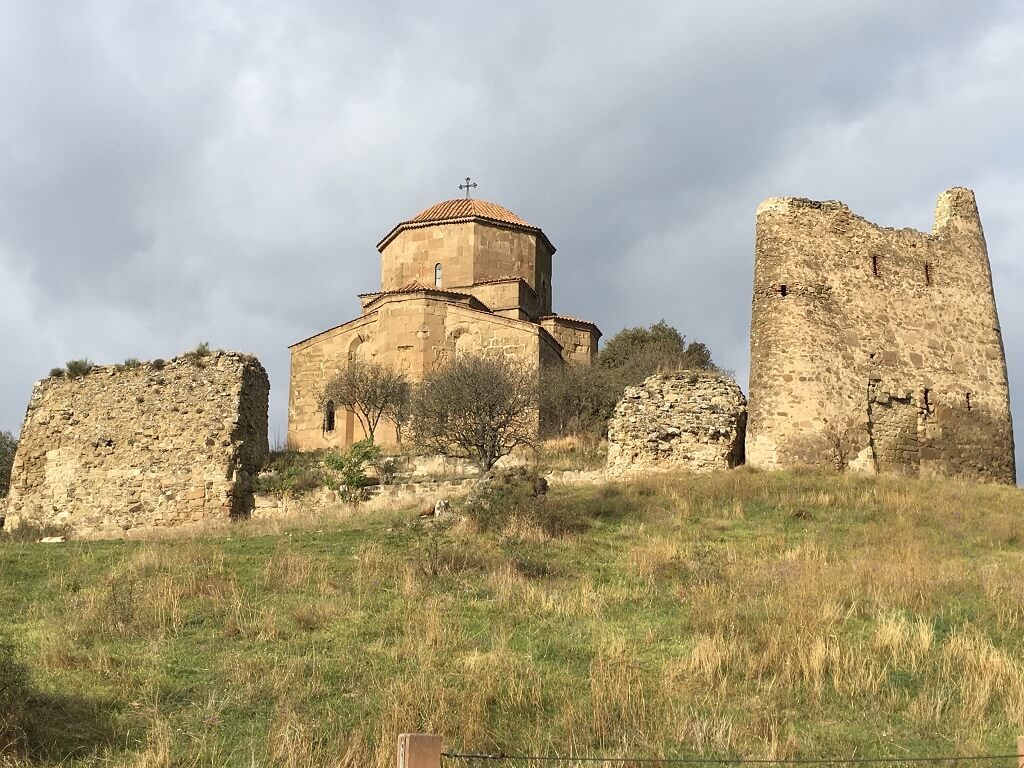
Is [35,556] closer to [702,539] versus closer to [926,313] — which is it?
[702,539]

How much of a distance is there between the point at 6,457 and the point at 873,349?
23.0m

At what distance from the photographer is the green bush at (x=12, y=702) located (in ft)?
18.1

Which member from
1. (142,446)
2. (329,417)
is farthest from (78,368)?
(329,417)

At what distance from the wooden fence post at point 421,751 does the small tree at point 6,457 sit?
21.6 meters

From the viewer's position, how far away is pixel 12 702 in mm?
5723

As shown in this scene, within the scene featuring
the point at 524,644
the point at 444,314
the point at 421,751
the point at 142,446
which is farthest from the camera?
the point at 444,314

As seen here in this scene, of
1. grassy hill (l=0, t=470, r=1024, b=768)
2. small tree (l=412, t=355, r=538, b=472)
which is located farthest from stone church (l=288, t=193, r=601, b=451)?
grassy hill (l=0, t=470, r=1024, b=768)

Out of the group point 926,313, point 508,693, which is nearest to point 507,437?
point 926,313

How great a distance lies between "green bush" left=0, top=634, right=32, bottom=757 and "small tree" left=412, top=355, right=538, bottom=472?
44.2ft

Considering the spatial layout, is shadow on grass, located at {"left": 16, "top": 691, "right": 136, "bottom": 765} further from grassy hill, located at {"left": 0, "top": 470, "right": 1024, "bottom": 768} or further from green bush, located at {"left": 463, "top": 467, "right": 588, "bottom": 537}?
green bush, located at {"left": 463, "top": 467, "right": 588, "bottom": 537}

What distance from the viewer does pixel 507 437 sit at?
20.6 meters

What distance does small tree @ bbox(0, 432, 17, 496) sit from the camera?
24203 millimetres

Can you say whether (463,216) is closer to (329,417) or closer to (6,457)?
(329,417)

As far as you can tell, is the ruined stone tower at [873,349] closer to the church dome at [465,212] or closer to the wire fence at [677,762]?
the wire fence at [677,762]
